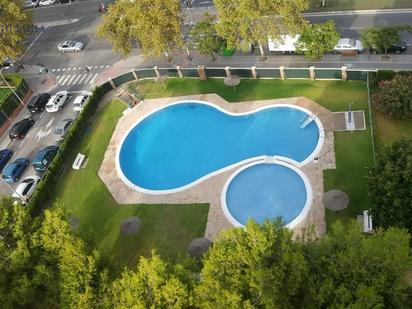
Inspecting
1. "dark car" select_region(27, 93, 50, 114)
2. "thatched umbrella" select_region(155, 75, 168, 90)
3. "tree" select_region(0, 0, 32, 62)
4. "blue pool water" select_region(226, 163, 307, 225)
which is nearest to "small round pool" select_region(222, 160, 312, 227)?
"blue pool water" select_region(226, 163, 307, 225)

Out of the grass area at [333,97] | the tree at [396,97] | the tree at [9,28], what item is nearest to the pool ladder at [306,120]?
the grass area at [333,97]

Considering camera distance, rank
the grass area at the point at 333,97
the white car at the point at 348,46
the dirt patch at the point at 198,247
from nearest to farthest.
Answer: the dirt patch at the point at 198,247 → the grass area at the point at 333,97 → the white car at the point at 348,46

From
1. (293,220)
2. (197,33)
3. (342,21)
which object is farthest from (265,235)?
(342,21)

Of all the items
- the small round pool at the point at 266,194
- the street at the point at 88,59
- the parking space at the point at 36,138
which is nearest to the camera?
the small round pool at the point at 266,194

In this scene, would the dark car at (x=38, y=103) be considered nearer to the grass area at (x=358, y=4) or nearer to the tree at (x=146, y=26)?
the tree at (x=146, y=26)

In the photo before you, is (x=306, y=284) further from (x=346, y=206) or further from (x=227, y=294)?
(x=346, y=206)

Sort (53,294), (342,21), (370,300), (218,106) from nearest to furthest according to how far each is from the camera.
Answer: (370,300), (53,294), (218,106), (342,21)
